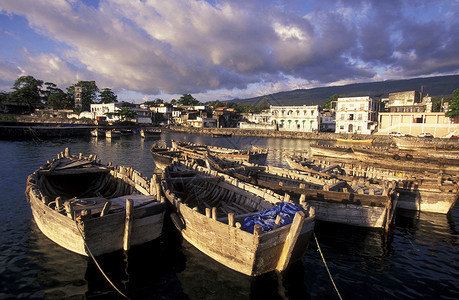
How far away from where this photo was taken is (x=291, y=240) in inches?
339

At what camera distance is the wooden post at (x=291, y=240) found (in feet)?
27.4

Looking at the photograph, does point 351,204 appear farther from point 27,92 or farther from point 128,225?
point 27,92

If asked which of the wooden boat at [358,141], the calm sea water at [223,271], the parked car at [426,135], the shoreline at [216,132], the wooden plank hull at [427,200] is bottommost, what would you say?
the calm sea water at [223,271]

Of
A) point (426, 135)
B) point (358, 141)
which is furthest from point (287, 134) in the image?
point (426, 135)

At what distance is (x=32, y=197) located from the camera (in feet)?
39.3

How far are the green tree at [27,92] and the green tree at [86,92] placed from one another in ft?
43.7

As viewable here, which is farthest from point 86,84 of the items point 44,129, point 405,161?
point 405,161

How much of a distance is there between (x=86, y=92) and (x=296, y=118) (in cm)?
9750

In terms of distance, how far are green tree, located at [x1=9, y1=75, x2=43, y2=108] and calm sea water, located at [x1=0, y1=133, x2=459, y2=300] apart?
12308 cm

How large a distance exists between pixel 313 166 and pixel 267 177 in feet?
25.7

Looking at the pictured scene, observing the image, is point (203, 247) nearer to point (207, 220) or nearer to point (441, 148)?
point (207, 220)

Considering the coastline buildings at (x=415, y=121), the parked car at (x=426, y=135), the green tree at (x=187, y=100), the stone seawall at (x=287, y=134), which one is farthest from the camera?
the green tree at (x=187, y=100)

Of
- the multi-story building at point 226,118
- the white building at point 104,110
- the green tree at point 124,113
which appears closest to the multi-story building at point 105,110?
the white building at point 104,110

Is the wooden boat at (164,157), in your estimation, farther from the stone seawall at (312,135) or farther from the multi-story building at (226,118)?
the multi-story building at (226,118)
